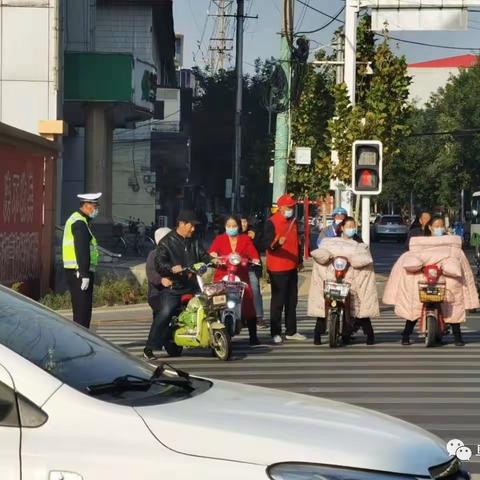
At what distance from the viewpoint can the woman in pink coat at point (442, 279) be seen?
44.8 ft

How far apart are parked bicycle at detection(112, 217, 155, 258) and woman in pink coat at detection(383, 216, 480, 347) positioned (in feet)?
59.9

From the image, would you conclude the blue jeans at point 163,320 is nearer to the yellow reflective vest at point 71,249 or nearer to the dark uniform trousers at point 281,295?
the yellow reflective vest at point 71,249

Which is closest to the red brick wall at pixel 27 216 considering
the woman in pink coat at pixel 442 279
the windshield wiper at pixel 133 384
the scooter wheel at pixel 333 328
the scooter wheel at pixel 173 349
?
the scooter wheel at pixel 173 349

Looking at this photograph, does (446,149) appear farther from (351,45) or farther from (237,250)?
(237,250)

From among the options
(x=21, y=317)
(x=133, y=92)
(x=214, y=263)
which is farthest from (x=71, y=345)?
(x=133, y=92)

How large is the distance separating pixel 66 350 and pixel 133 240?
35.3m

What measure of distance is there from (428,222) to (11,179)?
7.06 m

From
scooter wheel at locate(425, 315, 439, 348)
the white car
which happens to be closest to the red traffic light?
scooter wheel at locate(425, 315, 439, 348)

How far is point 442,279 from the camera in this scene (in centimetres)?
→ 1361

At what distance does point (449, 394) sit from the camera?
398 inches

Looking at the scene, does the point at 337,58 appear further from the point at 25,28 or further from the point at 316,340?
the point at 316,340

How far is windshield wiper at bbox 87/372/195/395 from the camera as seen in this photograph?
405 centimetres

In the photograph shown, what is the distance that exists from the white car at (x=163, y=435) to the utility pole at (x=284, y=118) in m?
21.6

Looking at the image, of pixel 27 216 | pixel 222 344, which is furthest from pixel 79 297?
pixel 27 216
